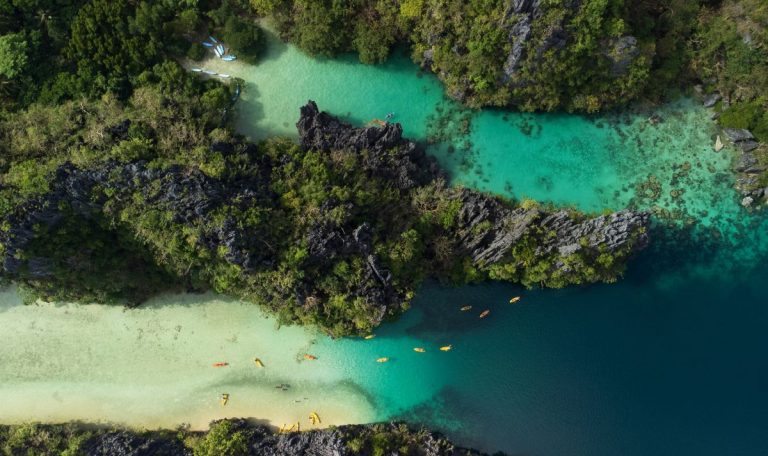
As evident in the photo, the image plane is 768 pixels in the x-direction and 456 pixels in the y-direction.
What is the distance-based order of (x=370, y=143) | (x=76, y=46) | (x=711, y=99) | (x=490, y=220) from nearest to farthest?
1. (x=76, y=46)
2. (x=490, y=220)
3. (x=370, y=143)
4. (x=711, y=99)

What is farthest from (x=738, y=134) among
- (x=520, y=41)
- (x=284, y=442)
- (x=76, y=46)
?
(x=76, y=46)

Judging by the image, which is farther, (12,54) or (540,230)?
(540,230)

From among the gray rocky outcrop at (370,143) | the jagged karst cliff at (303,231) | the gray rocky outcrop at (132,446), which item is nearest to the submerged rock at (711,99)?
the jagged karst cliff at (303,231)

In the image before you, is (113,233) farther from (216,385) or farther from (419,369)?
(419,369)

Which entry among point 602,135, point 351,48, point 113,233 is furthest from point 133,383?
point 602,135

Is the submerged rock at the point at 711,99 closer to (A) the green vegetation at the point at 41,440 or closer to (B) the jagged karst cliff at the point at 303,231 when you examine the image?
(B) the jagged karst cliff at the point at 303,231

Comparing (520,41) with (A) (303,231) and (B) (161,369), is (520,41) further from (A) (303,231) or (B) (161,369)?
(B) (161,369)

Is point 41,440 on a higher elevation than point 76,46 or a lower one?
lower
